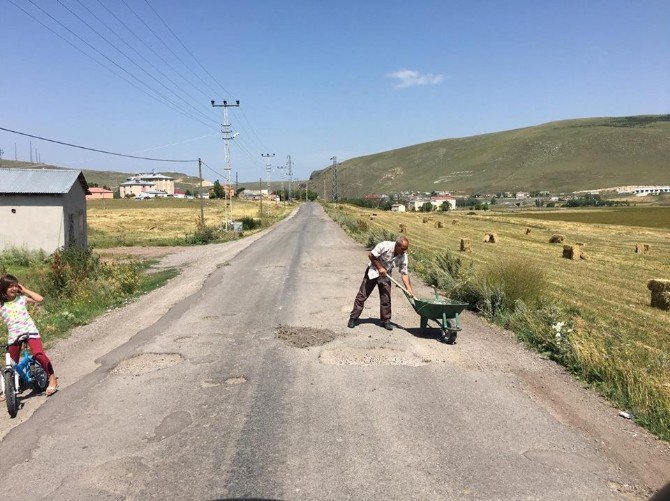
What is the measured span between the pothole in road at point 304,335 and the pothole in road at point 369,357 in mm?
508

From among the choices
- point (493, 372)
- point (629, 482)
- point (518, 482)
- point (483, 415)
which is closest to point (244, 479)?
point (518, 482)

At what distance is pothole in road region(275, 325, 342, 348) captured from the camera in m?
8.41

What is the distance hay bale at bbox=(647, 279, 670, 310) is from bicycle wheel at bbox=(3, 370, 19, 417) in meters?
13.8

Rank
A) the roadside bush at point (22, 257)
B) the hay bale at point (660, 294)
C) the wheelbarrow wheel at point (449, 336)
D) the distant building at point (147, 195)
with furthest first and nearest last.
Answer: the distant building at point (147, 195)
the roadside bush at point (22, 257)
the hay bale at point (660, 294)
the wheelbarrow wheel at point (449, 336)

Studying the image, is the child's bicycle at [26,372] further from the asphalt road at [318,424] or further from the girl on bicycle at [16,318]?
the asphalt road at [318,424]

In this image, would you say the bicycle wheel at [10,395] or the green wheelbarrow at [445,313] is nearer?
the bicycle wheel at [10,395]

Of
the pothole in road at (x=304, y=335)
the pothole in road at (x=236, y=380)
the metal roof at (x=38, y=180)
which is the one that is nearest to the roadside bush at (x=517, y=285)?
the pothole in road at (x=304, y=335)

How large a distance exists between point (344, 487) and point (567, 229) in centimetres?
4373

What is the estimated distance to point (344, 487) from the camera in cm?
418

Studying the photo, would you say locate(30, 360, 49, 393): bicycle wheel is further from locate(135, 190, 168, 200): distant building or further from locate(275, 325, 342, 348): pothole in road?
locate(135, 190, 168, 200): distant building

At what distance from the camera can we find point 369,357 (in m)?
7.64

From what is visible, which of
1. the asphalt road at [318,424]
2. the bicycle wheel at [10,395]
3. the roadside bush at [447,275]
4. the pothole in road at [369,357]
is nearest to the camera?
the asphalt road at [318,424]

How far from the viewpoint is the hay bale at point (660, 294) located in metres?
13.4

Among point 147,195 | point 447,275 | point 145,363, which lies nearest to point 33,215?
point 447,275
